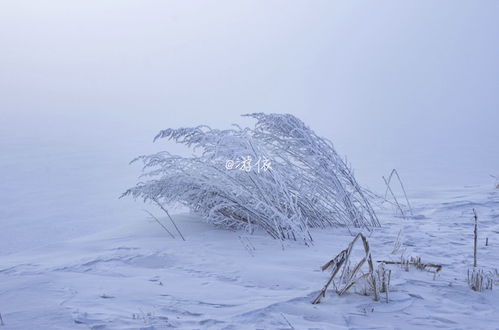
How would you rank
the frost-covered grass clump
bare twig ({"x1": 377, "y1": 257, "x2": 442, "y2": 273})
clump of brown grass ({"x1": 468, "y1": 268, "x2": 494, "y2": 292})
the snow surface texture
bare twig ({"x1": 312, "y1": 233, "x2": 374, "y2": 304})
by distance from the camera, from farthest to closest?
the frost-covered grass clump < bare twig ({"x1": 377, "y1": 257, "x2": 442, "y2": 273}) < clump of brown grass ({"x1": 468, "y1": 268, "x2": 494, "y2": 292}) < bare twig ({"x1": 312, "y1": 233, "x2": 374, "y2": 304}) < the snow surface texture

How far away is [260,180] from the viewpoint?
3.32 meters

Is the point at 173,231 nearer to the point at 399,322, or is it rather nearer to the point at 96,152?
the point at 399,322

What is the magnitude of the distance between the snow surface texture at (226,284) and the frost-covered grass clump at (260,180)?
17cm

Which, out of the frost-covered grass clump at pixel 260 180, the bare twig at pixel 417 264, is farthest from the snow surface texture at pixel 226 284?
the frost-covered grass clump at pixel 260 180

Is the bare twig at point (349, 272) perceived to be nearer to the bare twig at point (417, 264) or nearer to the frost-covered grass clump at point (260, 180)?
the bare twig at point (417, 264)

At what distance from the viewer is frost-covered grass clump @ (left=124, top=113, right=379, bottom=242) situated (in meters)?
3.25

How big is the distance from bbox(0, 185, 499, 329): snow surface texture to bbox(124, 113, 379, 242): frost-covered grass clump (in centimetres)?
17

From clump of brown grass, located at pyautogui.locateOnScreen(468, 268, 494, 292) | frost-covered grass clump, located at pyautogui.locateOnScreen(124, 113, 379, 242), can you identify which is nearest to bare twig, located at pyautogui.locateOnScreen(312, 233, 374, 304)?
clump of brown grass, located at pyautogui.locateOnScreen(468, 268, 494, 292)

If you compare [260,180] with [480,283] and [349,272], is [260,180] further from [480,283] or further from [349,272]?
[480,283]

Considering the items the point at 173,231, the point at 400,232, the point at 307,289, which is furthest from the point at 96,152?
the point at 307,289

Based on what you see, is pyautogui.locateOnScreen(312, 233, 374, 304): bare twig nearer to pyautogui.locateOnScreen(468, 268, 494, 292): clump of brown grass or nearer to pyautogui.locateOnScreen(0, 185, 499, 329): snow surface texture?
pyautogui.locateOnScreen(0, 185, 499, 329): snow surface texture

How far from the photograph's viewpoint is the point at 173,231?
11.3 ft

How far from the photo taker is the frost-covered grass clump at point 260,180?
3250mm

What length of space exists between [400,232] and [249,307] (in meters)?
1.73
